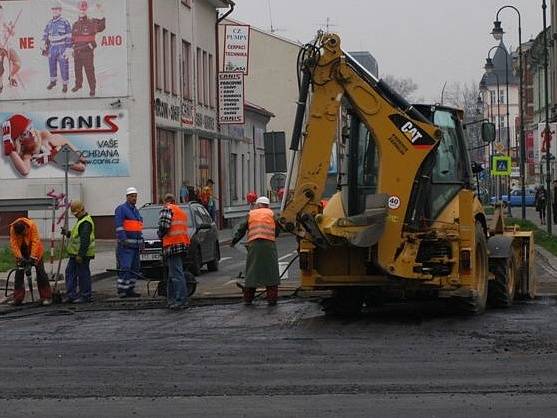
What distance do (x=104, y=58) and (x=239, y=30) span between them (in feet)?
37.0

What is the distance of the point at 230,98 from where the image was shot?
50844mm

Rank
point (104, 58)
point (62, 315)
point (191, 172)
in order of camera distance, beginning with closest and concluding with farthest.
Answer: point (62, 315), point (104, 58), point (191, 172)

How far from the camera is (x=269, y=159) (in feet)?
90.6

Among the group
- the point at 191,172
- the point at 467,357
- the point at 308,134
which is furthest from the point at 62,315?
the point at 191,172

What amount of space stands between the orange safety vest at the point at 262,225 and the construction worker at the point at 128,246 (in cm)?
314

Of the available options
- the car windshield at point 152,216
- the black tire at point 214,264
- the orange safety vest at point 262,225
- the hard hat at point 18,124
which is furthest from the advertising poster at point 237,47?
the orange safety vest at point 262,225

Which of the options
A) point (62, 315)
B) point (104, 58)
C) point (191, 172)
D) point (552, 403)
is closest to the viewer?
point (552, 403)

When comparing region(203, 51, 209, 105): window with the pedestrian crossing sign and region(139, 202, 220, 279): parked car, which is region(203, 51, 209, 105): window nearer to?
the pedestrian crossing sign

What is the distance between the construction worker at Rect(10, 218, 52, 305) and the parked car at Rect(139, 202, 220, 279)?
14.7 feet

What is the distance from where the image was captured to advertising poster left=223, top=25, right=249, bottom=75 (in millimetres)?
50812

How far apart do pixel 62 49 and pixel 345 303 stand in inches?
1012

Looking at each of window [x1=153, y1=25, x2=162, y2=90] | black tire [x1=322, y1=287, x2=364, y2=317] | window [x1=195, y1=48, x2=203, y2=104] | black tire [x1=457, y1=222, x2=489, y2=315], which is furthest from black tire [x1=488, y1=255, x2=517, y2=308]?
window [x1=195, y1=48, x2=203, y2=104]

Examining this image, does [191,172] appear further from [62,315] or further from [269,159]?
[62,315]

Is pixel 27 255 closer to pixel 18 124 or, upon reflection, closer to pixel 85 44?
pixel 85 44
